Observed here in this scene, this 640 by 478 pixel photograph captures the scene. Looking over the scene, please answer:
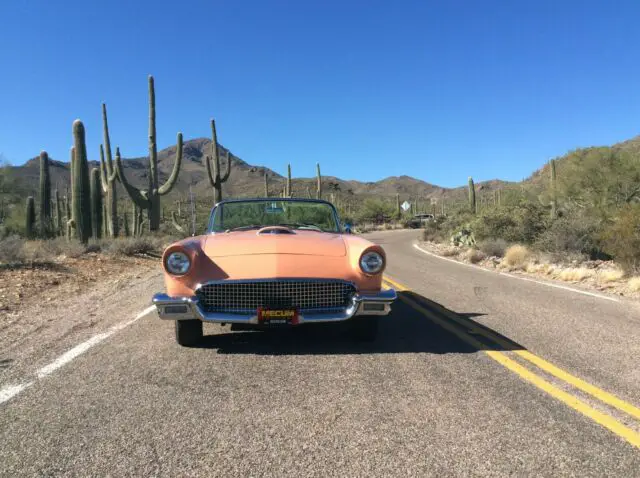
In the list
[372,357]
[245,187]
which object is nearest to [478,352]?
[372,357]

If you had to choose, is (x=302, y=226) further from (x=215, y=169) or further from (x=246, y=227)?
(x=215, y=169)

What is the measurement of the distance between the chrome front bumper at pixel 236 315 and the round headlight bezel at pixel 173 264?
23cm

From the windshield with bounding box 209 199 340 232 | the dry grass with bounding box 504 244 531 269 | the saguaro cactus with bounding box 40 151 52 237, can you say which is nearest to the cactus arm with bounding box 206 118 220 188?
the saguaro cactus with bounding box 40 151 52 237

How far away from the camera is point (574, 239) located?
14367mm

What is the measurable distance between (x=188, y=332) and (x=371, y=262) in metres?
1.86

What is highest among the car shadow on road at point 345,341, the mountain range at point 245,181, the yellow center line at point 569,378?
the mountain range at point 245,181

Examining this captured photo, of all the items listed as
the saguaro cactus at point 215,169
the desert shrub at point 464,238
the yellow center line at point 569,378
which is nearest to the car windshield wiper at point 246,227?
the yellow center line at point 569,378

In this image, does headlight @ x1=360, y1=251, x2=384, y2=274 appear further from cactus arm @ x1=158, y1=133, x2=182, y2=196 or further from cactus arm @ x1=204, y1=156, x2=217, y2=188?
cactus arm @ x1=204, y1=156, x2=217, y2=188

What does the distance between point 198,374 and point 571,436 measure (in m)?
2.69

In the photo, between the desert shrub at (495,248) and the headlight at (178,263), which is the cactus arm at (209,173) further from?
the headlight at (178,263)

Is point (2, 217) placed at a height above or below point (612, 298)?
above

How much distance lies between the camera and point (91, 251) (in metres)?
14.2

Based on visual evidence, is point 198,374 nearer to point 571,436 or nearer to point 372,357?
point 372,357

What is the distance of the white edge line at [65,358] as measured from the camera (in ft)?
12.0
